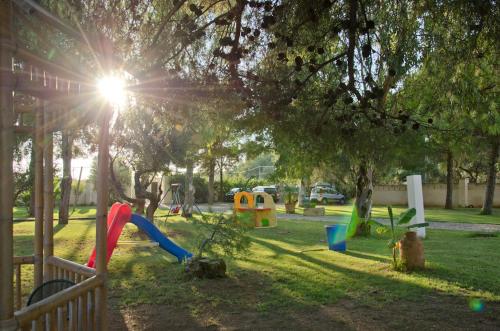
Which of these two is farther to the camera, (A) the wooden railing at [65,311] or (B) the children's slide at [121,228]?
(B) the children's slide at [121,228]

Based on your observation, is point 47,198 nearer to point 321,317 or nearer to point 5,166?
point 5,166

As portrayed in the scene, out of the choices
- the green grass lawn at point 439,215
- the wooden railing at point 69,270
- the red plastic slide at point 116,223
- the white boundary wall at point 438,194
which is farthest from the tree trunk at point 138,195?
the white boundary wall at point 438,194

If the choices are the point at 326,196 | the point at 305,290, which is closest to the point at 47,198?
the point at 305,290

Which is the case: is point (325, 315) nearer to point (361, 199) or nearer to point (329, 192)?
point (361, 199)

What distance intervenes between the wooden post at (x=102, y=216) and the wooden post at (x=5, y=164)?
1.25 metres

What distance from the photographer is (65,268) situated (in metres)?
4.33

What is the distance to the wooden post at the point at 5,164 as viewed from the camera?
2.41m

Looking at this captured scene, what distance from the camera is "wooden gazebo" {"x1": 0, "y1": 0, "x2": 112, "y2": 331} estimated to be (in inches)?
95.8

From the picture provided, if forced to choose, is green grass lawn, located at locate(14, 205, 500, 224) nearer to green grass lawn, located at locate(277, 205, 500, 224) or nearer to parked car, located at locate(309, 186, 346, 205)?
green grass lawn, located at locate(277, 205, 500, 224)

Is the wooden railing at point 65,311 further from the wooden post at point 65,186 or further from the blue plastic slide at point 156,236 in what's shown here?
the wooden post at point 65,186

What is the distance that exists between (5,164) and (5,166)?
1 centimetres

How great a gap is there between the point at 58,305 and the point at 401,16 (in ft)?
18.8

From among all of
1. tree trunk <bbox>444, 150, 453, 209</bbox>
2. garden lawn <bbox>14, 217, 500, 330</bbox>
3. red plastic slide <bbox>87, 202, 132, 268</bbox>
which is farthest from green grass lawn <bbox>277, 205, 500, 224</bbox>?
red plastic slide <bbox>87, 202, 132, 268</bbox>

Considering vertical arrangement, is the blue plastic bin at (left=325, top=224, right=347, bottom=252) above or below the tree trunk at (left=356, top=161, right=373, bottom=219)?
below
